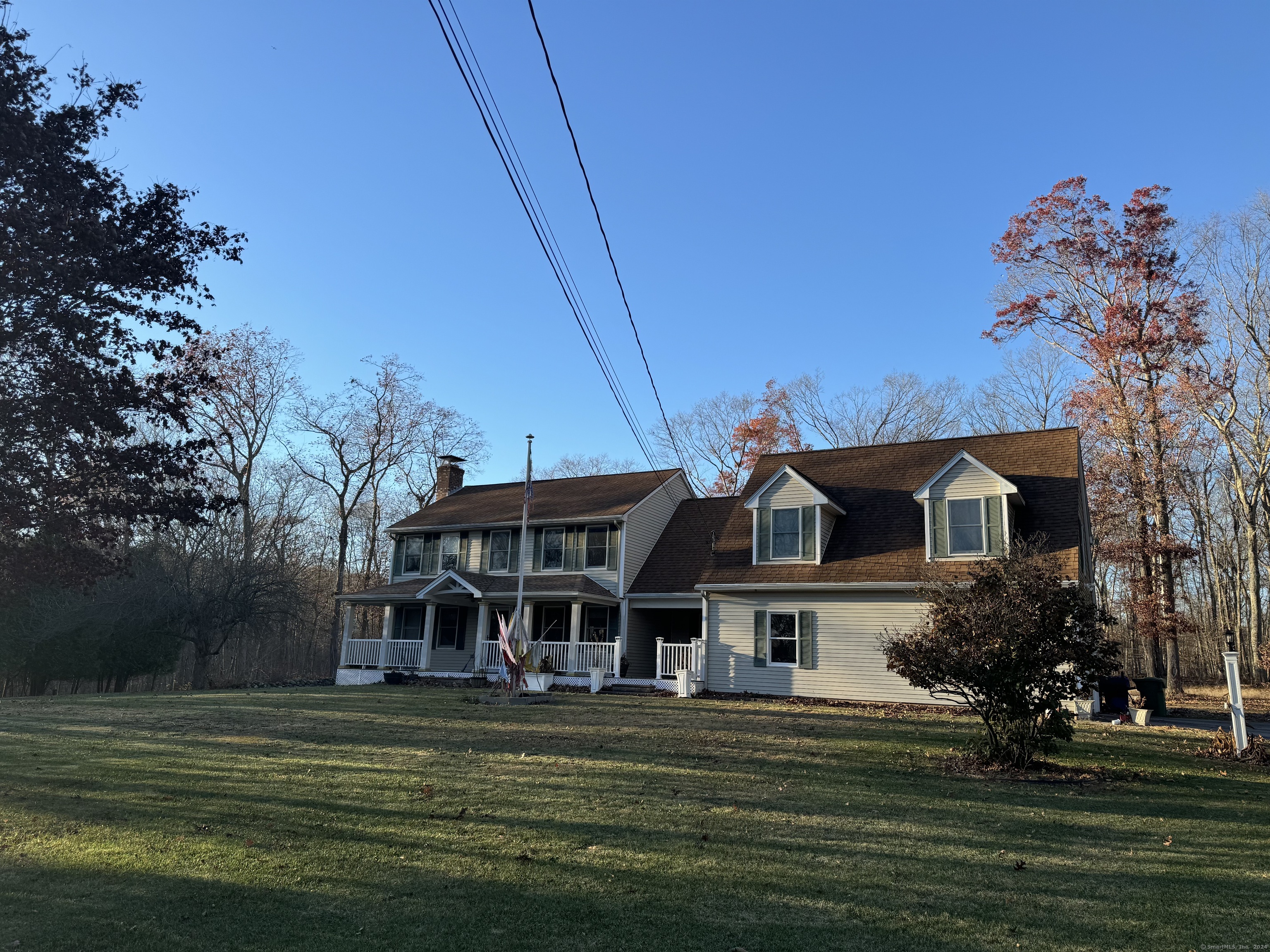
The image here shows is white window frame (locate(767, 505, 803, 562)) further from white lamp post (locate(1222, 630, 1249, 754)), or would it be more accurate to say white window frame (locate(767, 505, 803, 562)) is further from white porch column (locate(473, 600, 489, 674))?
white lamp post (locate(1222, 630, 1249, 754))

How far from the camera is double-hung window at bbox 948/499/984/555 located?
Result: 61.9ft

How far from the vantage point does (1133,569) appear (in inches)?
1067

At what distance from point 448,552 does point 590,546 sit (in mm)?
5902

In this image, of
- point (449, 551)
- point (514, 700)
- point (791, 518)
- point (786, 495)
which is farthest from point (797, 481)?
point (449, 551)

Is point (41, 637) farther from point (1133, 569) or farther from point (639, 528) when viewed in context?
point (1133, 569)

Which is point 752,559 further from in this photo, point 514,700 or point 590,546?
point 514,700

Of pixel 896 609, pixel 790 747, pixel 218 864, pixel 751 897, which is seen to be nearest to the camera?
pixel 751 897

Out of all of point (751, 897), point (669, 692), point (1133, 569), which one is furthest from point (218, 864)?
point (1133, 569)

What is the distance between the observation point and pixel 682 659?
71.1 ft

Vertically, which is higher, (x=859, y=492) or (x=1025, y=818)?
(x=859, y=492)

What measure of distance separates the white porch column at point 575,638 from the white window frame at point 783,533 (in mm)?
6150

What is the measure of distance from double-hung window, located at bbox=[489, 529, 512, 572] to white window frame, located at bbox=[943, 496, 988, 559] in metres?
14.3

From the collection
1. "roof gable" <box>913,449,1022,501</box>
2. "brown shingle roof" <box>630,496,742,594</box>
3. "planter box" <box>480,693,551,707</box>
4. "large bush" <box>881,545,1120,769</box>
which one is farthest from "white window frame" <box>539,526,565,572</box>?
"large bush" <box>881,545,1120,769</box>

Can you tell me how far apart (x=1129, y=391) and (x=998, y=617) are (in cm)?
2212
